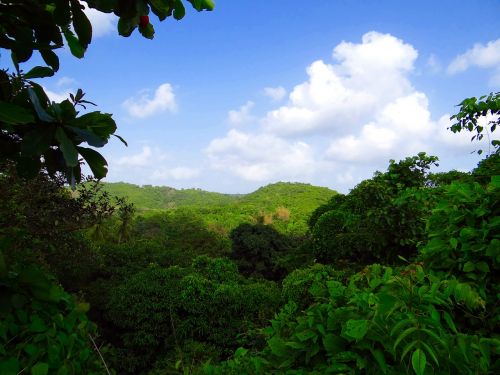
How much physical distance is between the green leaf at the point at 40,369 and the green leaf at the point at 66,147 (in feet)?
2.70

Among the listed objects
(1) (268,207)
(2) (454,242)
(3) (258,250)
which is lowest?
(3) (258,250)

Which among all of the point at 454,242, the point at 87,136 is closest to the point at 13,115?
the point at 87,136

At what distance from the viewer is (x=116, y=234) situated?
76.4 feet

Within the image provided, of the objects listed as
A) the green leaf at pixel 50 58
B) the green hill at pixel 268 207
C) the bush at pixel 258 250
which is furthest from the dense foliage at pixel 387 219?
the green hill at pixel 268 207

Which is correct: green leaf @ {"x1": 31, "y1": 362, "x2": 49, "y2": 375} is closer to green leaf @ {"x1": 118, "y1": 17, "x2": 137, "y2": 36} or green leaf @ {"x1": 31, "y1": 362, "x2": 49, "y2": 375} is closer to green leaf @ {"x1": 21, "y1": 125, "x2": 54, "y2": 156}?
green leaf @ {"x1": 21, "y1": 125, "x2": 54, "y2": 156}

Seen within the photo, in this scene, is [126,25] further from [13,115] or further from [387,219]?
[387,219]

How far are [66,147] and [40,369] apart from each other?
2.79ft

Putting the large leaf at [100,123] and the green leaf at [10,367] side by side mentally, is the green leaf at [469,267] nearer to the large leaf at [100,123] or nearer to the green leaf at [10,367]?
the large leaf at [100,123]

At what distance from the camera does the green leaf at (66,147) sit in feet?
3.44

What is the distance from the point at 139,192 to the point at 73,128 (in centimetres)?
8419

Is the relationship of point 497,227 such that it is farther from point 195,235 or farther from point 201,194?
point 201,194

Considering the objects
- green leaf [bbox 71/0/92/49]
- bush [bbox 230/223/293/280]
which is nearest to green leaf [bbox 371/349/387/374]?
green leaf [bbox 71/0/92/49]

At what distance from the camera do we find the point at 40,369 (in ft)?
4.52

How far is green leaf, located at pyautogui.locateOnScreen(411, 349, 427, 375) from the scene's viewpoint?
1.14 meters
